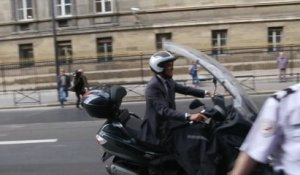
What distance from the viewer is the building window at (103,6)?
3125cm

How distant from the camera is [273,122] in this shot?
2.23 m

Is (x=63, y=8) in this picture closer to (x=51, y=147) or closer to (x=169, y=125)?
(x=51, y=147)

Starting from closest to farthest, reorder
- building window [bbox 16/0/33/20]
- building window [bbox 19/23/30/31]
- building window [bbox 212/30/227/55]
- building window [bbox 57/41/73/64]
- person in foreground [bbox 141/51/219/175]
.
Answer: person in foreground [bbox 141/51/219/175], building window [bbox 212/30/227/55], building window [bbox 57/41/73/64], building window [bbox 19/23/30/31], building window [bbox 16/0/33/20]

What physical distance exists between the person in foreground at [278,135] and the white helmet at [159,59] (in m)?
2.38

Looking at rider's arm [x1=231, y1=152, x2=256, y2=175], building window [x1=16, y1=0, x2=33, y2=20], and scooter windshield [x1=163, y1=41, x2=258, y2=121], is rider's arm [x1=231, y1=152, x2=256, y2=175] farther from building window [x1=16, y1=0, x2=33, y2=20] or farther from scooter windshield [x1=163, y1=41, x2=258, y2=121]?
building window [x1=16, y1=0, x2=33, y2=20]

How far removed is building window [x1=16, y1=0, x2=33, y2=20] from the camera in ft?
107

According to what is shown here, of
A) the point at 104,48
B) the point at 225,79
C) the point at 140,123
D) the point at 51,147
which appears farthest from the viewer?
the point at 104,48

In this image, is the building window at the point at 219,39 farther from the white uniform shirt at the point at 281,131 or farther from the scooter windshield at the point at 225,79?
the white uniform shirt at the point at 281,131

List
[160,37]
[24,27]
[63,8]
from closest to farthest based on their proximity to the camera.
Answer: [160,37]
[63,8]
[24,27]

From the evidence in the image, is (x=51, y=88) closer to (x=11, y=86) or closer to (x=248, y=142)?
(x=11, y=86)

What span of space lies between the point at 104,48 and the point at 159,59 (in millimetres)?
26388

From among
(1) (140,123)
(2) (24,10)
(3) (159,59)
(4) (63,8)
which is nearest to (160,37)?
(4) (63,8)

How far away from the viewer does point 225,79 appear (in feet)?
14.0

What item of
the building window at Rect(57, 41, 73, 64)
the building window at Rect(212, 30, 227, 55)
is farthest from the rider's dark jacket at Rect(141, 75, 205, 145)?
the building window at Rect(57, 41, 73, 64)
